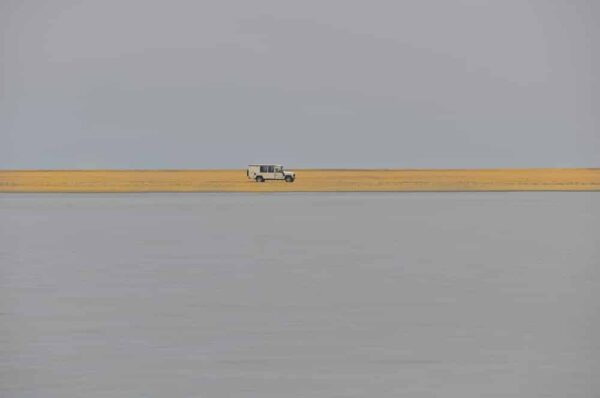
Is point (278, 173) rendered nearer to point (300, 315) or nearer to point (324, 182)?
point (324, 182)

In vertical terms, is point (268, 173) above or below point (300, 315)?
above

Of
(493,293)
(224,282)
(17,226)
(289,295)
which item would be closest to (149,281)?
(224,282)

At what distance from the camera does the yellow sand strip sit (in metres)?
65.3

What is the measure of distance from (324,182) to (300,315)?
Answer: 56522 mm

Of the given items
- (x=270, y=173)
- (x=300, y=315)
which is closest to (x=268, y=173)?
(x=270, y=173)

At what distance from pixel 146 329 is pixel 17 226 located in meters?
19.5

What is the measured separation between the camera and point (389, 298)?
13195 mm

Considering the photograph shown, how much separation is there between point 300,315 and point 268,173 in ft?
162

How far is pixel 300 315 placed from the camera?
11625mm

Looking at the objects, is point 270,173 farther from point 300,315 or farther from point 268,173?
point 300,315

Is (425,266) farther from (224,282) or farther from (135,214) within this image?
(135,214)

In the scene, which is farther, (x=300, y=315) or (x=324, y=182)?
(x=324, y=182)

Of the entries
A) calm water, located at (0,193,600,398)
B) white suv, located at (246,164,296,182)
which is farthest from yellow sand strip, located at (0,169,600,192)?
calm water, located at (0,193,600,398)

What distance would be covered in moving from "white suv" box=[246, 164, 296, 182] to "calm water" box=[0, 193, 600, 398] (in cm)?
3571
